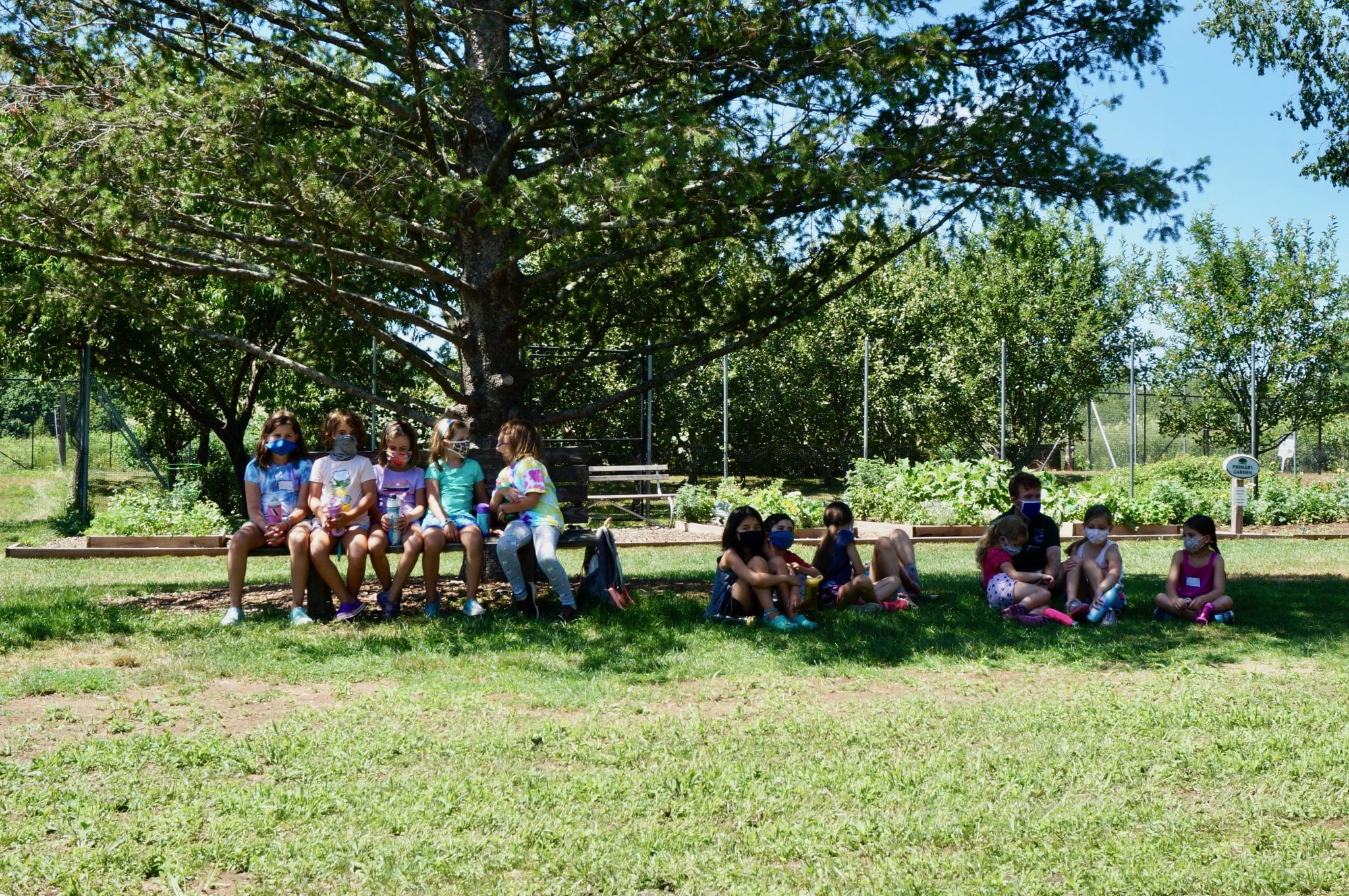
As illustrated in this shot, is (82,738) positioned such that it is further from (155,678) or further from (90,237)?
(90,237)

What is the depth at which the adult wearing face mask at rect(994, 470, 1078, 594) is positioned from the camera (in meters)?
7.90

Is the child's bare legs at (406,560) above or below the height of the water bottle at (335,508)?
below

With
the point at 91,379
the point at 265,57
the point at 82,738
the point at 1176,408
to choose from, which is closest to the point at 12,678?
the point at 82,738

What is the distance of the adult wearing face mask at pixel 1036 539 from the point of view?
7.90m

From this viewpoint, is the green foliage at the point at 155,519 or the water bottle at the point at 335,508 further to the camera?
the green foliage at the point at 155,519

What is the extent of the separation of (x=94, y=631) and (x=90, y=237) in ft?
8.93

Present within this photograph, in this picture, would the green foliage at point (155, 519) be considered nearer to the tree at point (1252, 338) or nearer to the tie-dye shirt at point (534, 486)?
the tie-dye shirt at point (534, 486)

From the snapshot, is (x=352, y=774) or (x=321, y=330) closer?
(x=352, y=774)

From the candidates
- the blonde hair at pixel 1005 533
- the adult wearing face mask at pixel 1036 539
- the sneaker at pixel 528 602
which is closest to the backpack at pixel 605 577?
the sneaker at pixel 528 602

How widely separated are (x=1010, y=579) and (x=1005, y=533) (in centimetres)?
31

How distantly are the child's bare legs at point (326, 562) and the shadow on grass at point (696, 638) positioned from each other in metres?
0.26

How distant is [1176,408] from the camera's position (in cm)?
2733

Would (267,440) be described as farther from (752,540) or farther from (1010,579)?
(1010,579)

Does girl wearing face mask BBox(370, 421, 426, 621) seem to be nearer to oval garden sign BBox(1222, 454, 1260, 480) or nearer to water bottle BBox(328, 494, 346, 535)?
water bottle BBox(328, 494, 346, 535)
